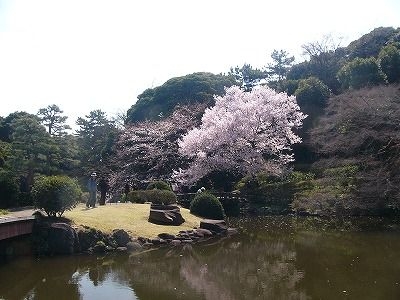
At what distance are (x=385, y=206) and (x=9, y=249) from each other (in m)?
16.4

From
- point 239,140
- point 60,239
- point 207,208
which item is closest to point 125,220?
point 60,239

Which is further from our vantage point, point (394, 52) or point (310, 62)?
point (310, 62)

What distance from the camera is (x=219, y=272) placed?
12477 millimetres

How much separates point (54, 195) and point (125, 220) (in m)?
3.86

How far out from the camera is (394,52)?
3459 centimetres

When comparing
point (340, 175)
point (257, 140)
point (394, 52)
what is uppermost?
point (394, 52)

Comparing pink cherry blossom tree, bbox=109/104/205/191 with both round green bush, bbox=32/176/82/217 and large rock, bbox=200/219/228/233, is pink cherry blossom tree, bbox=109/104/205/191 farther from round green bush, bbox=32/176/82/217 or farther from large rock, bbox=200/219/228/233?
round green bush, bbox=32/176/82/217

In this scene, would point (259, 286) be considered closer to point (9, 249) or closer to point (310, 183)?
point (9, 249)

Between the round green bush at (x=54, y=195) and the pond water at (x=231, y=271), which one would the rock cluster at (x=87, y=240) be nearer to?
the pond water at (x=231, y=271)

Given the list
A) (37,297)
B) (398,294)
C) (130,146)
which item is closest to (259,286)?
(398,294)

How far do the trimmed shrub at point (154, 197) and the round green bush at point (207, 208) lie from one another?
5.53 feet

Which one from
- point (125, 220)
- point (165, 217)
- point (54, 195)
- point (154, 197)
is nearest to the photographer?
point (54, 195)

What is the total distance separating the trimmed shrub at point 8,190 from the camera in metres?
24.4

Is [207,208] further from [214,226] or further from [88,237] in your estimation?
[88,237]
